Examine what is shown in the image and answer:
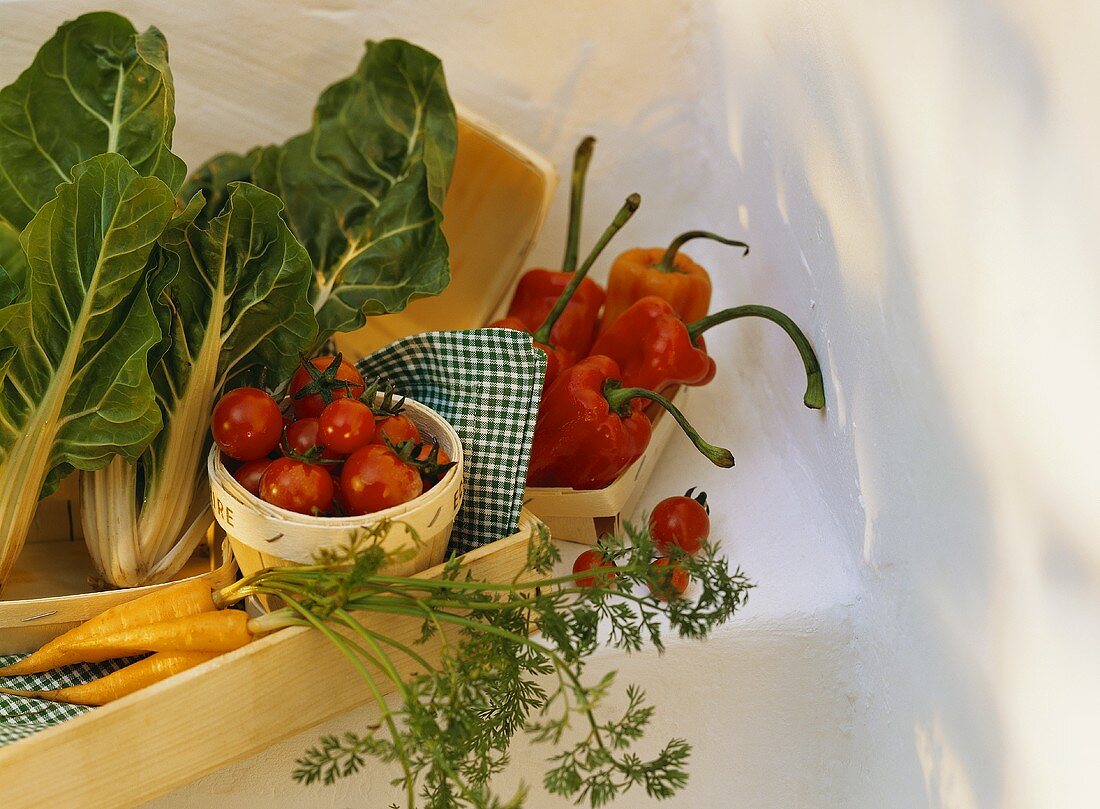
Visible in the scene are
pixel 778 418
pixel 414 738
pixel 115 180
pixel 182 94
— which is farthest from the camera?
pixel 182 94

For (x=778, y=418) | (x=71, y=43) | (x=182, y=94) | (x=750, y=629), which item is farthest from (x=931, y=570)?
(x=182, y=94)

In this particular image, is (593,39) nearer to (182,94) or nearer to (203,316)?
(182,94)

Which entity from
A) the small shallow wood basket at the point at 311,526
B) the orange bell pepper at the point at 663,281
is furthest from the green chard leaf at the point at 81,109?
the orange bell pepper at the point at 663,281

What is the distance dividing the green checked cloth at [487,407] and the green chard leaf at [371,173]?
0.66 feet

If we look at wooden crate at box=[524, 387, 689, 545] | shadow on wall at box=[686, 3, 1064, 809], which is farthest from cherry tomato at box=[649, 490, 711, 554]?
shadow on wall at box=[686, 3, 1064, 809]

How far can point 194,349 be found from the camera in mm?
894

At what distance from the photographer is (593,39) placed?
1399mm

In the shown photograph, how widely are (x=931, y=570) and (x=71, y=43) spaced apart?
948 mm

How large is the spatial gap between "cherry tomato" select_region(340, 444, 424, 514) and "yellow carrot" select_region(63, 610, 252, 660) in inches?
5.0

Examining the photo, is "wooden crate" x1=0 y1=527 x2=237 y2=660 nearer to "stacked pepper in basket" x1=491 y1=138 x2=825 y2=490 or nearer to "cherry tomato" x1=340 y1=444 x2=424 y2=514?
"cherry tomato" x1=340 y1=444 x2=424 y2=514

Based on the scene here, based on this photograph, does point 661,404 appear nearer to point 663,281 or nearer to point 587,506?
point 587,506

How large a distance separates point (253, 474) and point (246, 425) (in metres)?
0.04

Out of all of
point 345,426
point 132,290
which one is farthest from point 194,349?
point 345,426

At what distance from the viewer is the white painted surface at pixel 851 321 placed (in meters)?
0.70
